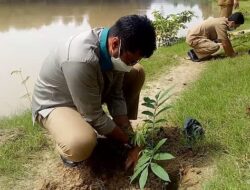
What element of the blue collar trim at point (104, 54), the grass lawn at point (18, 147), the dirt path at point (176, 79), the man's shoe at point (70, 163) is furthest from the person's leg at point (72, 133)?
the dirt path at point (176, 79)

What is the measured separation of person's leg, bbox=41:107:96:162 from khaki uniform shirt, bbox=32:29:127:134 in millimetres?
71

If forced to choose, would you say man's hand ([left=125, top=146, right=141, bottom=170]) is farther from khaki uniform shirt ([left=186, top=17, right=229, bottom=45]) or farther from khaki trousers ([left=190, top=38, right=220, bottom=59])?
khaki trousers ([left=190, top=38, right=220, bottom=59])

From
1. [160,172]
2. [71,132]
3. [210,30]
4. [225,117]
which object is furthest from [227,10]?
[160,172]

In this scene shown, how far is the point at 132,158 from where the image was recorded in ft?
11.0

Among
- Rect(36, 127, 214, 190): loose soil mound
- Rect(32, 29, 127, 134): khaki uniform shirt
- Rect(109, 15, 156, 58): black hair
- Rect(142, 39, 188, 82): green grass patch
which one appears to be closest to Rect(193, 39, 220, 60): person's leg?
Rect(142, 39, 188, 82): green grass patch

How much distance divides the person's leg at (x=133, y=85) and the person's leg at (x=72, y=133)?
2.20 ft

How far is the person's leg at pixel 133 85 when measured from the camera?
3.95m

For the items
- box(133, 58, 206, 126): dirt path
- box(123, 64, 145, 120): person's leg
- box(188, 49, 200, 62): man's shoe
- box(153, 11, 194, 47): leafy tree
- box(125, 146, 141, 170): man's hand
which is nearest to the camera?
box(125, 146, 141, 170): man's hand

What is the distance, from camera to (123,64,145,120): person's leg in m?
3.95

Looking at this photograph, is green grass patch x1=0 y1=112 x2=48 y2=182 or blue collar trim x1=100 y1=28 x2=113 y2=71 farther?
green grass patch x1=0 y1=112 x2=48 y2=182

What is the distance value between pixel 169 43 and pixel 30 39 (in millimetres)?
5387

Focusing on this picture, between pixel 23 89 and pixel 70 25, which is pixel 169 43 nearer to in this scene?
pixel 23 89

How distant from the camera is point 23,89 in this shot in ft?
26.4

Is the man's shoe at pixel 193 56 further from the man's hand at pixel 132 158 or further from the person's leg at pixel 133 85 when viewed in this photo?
the man's hand at pixel 132 158
